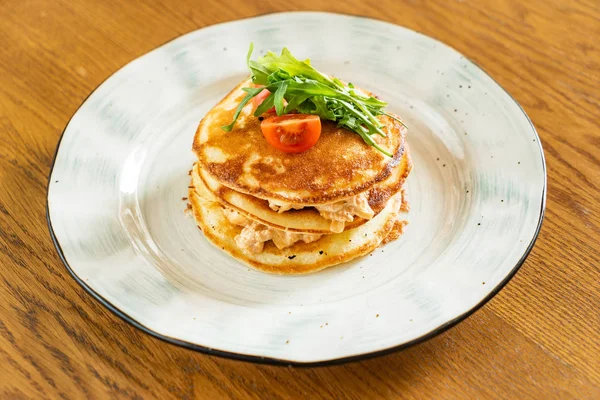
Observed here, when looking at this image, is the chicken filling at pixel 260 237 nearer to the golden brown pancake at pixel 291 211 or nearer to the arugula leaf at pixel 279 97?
the golden brown pancake at pixel 291 211

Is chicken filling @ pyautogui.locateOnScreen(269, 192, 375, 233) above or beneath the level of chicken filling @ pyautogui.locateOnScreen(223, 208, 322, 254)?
above

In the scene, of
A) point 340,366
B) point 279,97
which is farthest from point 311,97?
point 340,366

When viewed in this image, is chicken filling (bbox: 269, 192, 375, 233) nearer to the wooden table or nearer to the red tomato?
the red tomato

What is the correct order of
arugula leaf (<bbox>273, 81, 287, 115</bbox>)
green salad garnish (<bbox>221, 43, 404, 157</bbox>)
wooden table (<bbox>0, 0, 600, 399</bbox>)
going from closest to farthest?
wooden table (<bbox>0, 0, 600, 399</bbox>) → arugula leaf (<bbox>273, 81, 287, 115</bbox>) → green salad garnish (<bbox>221, 43, 404, 157</bbox>)

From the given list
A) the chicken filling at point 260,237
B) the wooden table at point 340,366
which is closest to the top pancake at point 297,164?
the chicken filling at point 260,237

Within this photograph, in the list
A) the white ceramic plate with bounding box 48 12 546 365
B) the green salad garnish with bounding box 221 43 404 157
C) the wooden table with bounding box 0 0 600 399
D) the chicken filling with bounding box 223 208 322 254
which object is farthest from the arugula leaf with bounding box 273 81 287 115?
the wooden table with bounding box 0 0 600 399

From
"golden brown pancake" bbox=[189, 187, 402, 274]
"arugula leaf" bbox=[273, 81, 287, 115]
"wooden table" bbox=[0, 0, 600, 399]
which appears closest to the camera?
"wooden table" bbox=[0, 0, 600, 399]

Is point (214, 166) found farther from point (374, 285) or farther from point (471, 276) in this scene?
point (471, 276)
